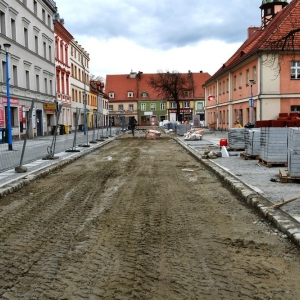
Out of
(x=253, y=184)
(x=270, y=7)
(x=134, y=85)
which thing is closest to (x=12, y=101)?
(x=253, y=184)

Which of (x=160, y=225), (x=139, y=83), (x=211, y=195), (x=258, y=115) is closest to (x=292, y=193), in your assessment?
(x=211, y=195)

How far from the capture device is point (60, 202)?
7.88 m

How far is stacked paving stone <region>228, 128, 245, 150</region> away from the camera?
57.1 ft

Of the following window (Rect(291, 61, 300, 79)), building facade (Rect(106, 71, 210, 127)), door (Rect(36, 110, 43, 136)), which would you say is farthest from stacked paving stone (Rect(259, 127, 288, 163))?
building facade (Rect(106, 71, 210, 127))

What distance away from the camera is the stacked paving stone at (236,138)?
57.1 ft

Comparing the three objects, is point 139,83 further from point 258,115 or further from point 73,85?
point 258,115

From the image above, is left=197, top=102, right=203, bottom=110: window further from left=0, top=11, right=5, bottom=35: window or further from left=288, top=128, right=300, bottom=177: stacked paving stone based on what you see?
left=288, top=128, right=300, bottom=177: stacked paving stone

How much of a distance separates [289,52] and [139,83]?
2891 inches

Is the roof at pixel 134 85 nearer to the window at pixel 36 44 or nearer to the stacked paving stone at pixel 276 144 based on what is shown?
the window at pixel 36 44

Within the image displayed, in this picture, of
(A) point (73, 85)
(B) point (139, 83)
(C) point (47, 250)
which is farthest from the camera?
(B) point (139, 83)

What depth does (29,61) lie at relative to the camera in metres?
35.6

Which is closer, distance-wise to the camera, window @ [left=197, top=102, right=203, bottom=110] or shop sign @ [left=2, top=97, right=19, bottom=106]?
shop sign @ [left=2, top=97, right=19, bottom=106]

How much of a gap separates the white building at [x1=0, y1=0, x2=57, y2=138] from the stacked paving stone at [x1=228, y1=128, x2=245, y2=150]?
13.1 metres

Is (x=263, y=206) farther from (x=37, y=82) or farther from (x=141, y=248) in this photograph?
(x=37, y=82)
